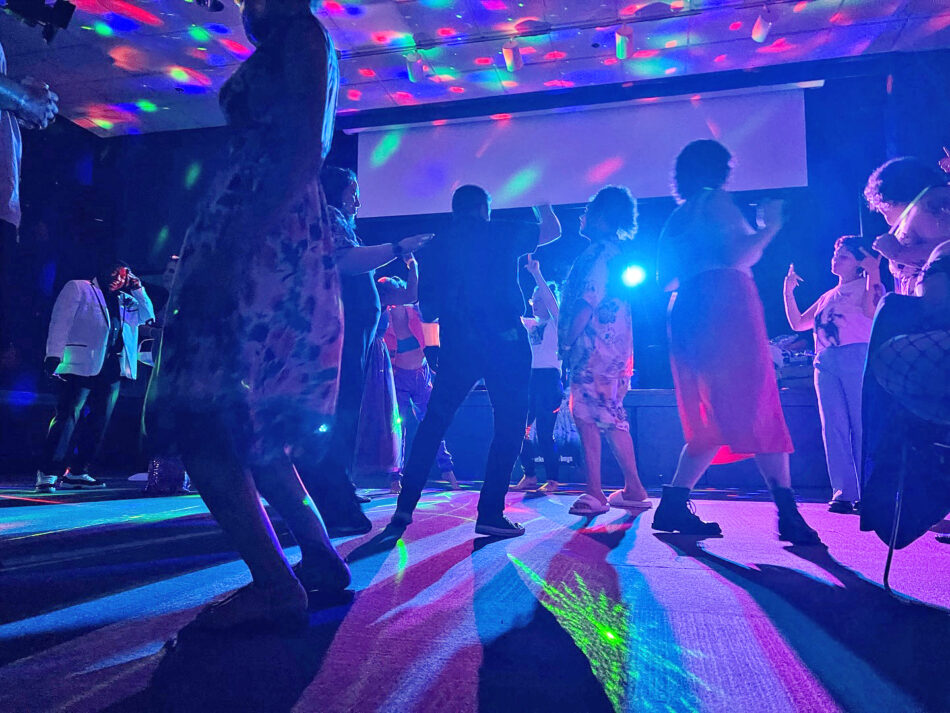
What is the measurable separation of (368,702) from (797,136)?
7058 millimetres

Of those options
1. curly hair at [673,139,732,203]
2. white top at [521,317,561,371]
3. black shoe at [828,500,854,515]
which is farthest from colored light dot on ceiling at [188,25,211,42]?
black shoe at [828,500,854,515]

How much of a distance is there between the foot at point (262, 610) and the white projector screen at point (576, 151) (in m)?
6.32

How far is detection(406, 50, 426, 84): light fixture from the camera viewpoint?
643 centimetres

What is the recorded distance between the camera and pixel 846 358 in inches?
151

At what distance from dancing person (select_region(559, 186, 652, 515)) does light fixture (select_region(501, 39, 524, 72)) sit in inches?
139

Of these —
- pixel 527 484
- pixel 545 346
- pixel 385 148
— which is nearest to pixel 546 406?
pixel 545 346

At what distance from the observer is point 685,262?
8.58 ft

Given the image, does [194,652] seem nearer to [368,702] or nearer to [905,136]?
[368,702]

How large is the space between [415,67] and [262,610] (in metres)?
6.37

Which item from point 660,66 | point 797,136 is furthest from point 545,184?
point 797,136

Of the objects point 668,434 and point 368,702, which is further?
point 668,434

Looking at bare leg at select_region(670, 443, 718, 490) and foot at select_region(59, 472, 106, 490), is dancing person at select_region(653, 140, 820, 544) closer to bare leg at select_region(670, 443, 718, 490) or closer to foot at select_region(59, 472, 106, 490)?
bare leg at select_region(670, 443, 718, 490)

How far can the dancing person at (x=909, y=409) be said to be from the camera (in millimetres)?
1544

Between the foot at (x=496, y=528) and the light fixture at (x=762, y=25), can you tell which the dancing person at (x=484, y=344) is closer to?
the foot at (x=496, y=528)
